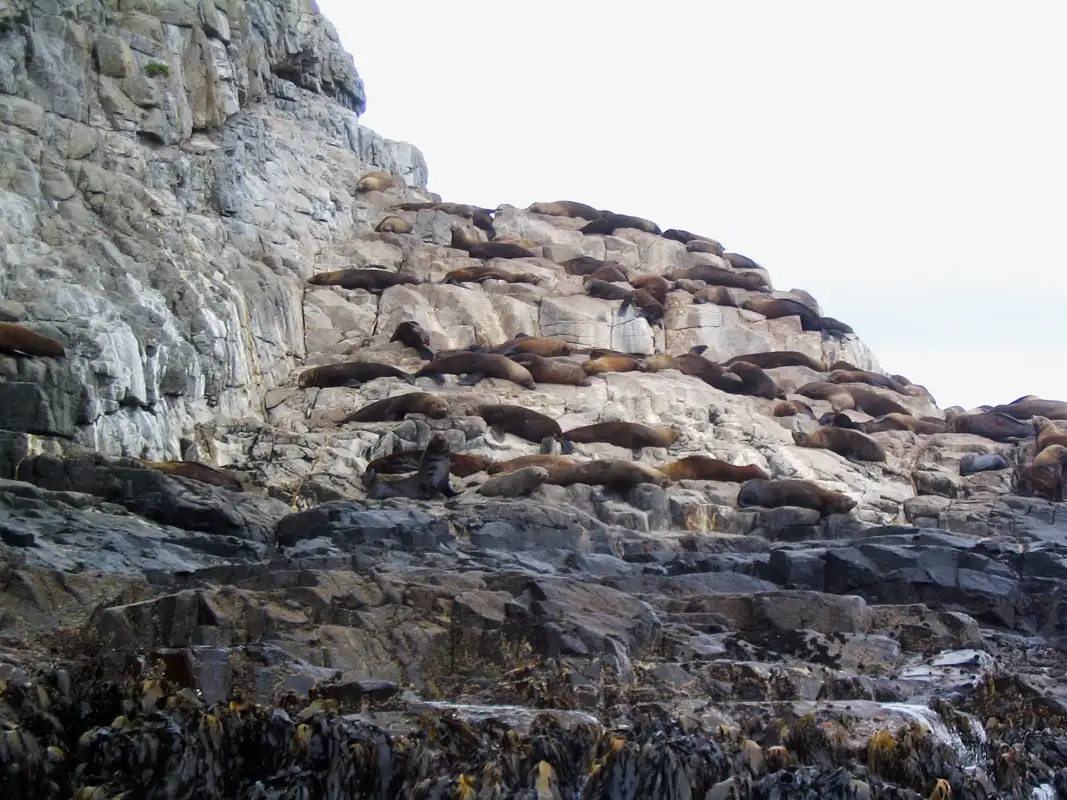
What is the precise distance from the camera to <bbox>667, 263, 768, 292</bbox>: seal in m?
35.2

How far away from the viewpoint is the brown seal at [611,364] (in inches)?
983

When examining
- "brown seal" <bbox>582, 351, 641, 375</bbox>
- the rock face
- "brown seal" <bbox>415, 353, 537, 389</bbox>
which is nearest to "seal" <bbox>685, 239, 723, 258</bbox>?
the rock face

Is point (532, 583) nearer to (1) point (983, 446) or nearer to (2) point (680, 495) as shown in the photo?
(2) point (680, 495)

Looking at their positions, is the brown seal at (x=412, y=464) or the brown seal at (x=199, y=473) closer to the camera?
the brown seal at (x=199, y=473)

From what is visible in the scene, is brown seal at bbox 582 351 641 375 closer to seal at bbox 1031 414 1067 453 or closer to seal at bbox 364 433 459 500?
seal at bbox 364 433 459 500

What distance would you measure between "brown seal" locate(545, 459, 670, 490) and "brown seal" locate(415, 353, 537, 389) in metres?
5.77

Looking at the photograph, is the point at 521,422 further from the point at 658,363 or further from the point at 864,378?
the point at 864,378

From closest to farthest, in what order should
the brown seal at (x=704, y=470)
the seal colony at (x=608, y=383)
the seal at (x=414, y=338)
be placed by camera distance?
the seal colony at (x=608, y=383), the brown seal at (x=704, y=470), the seal at (x=414, y=338)

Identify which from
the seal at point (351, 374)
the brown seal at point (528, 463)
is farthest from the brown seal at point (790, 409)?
the brown seal at point (528, 463)

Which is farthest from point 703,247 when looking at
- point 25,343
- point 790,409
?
point 25,343

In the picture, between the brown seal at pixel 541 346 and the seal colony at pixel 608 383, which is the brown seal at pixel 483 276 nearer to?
the seal colony at pixel 608 383

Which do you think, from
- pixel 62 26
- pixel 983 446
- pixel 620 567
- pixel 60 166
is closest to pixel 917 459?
pixel 983 446

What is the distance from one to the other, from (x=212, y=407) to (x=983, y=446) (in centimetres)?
1355

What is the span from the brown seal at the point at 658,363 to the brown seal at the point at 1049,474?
7.74 meters
